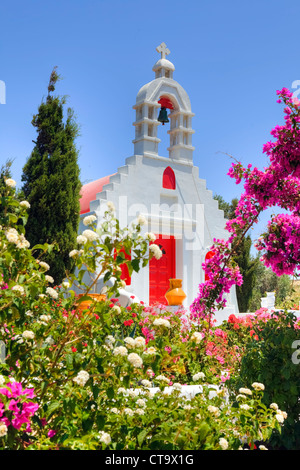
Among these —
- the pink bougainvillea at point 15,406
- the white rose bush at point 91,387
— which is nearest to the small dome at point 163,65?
the white rose bush at point 91,387

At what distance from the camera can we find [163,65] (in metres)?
14.3

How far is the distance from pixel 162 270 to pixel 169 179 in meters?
2.88

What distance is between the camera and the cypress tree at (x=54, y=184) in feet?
37.8

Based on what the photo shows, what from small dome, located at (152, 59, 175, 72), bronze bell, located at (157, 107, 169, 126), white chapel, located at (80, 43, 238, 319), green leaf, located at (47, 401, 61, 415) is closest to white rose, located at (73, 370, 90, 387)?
green leaf, located at (47, 401, 61, 415)

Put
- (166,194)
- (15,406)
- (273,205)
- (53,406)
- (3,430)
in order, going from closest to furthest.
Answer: (3,430) < (15,406) < (53,406) < (273,205) < (166,194)

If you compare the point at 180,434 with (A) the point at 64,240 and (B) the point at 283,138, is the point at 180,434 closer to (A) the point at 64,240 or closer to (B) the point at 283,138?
(B) the point at 283,138

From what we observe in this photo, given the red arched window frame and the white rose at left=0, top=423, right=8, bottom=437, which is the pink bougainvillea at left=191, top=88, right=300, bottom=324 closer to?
the white rose at left=0, top=423, right=8, bottom=437

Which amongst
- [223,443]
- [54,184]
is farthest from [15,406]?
[54,184]

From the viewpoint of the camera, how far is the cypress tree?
11.5 metres

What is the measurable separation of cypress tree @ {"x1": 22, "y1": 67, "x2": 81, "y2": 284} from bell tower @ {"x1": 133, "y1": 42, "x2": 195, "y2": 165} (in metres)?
2.16

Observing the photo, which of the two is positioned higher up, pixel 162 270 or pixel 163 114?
pixel 163 114

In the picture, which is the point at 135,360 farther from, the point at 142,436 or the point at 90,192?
the point at 90,192

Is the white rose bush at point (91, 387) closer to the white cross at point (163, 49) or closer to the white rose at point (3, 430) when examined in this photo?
the white rose at point (3, 430)
